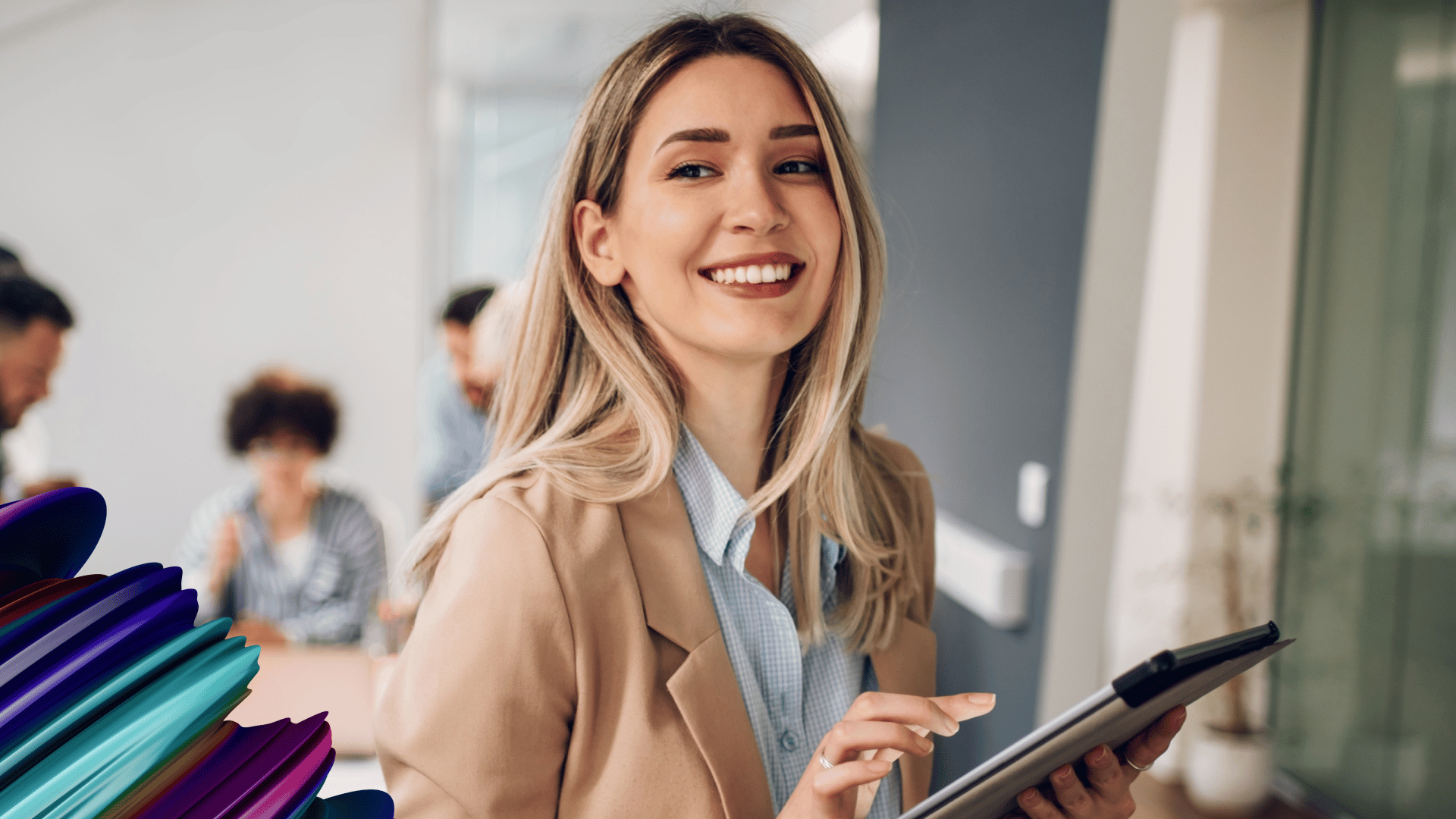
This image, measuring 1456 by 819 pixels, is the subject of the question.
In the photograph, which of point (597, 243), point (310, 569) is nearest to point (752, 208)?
point (597, 243)

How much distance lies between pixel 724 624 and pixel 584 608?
0.37ft

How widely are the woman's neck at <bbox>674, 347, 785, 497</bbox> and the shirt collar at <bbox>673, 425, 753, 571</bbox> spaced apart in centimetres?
1

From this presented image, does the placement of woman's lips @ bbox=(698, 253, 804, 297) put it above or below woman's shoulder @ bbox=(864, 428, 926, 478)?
above

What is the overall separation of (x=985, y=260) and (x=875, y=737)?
1.88ft

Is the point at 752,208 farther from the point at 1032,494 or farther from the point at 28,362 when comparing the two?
the point at 28,362

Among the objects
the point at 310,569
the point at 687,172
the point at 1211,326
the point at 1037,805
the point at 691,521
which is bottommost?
the point at 310,569

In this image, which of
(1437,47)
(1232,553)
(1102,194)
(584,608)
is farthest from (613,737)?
(1232,553)

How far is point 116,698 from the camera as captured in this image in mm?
322

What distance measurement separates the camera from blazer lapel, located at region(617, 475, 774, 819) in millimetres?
578

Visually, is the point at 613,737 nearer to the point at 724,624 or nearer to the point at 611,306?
the point at 724,624

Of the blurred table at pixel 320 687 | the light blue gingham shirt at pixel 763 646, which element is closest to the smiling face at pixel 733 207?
the light blue gingham shirt at pixel 763 646

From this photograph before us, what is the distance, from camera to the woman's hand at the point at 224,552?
8.16 ft

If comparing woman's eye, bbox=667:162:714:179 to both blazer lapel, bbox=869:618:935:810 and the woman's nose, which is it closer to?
the woman's nose

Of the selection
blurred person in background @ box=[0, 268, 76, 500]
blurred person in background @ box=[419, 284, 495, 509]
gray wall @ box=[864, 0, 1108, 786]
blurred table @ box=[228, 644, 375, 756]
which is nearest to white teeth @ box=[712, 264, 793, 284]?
gray wall @ box=[864, 0, 1108, 786]
